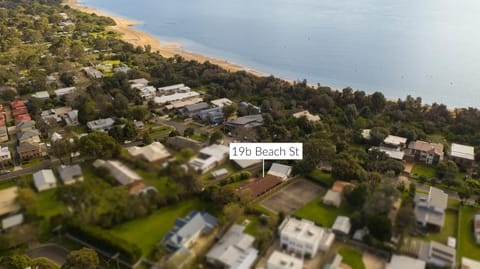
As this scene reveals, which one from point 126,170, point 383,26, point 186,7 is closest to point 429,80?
point 383,26

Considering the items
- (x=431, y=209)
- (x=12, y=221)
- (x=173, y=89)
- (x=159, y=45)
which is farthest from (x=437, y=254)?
(x=159, y=45)

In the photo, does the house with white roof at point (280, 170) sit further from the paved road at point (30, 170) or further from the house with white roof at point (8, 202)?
the paved road at point (30, 170)

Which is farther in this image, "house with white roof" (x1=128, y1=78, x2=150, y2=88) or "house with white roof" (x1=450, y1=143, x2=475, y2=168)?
"house with white roof" (x1=128, y1=78, x2=150, y2=88)

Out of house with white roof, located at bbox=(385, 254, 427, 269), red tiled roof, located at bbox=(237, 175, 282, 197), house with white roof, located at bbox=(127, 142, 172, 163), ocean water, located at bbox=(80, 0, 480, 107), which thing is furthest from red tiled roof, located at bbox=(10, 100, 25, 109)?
house with white roof, located at bbox=(385, 254, 427, 269)

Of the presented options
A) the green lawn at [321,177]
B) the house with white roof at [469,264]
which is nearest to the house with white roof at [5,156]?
the green lawn at [321,177]

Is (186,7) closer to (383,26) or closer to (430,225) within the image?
(383,26)

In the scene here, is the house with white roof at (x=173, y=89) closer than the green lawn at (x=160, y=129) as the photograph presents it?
No

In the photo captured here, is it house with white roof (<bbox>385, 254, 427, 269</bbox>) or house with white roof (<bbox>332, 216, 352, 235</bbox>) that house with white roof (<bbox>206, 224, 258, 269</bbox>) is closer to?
house with white roof (<bbox>332, 216, 352, 235</bbox>)
